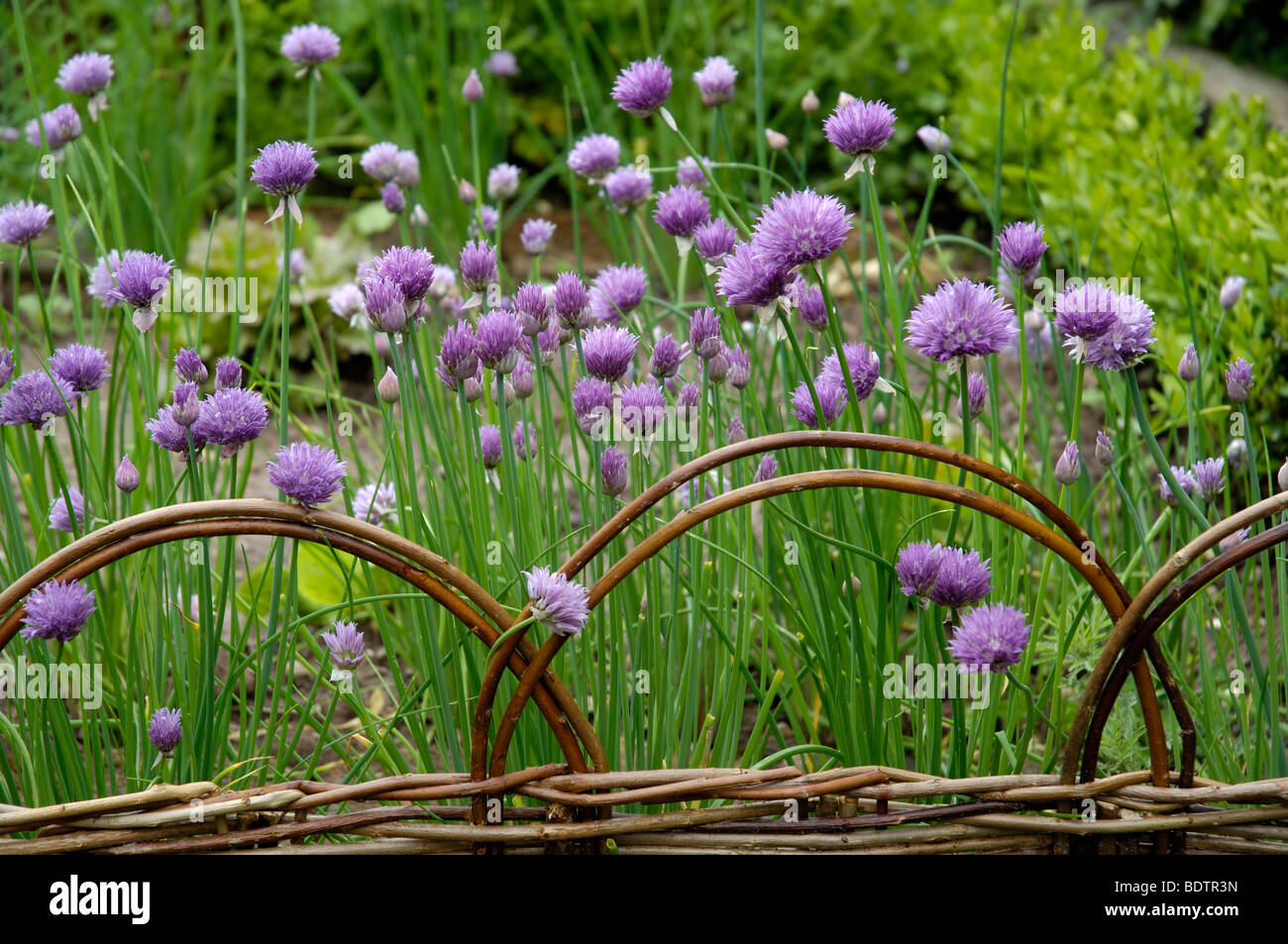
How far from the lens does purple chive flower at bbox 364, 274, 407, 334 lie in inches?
41.9

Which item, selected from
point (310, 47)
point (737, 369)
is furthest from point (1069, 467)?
point (310, 47)

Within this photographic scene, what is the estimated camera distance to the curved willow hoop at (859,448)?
92cm

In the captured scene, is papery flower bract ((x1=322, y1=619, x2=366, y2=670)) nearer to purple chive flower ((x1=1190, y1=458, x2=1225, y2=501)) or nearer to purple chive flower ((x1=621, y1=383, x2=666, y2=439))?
purple chive flower ((x1=621, y1=383, x2=666, y2=439))

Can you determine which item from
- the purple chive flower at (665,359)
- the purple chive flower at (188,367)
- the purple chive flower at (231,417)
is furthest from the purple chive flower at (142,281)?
the purple chive flower at (665,359)

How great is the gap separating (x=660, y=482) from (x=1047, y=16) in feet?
10.9

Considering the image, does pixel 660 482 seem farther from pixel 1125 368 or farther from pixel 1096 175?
pixel 1096 175

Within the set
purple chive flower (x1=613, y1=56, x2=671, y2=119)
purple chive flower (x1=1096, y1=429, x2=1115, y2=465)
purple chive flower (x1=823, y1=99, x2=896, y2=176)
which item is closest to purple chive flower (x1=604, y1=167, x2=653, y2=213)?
purple chive flower (x1=613, y1=56, x2=671, y2=119)

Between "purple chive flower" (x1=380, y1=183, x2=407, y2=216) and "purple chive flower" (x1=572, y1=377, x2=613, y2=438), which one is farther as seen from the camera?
"purple chive flower" (x1=380, y1=183, x2=407, y2=216)

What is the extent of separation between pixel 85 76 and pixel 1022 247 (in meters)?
1.26

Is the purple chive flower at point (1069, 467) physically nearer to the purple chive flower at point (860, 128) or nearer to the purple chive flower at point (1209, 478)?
the purple chive flower at point (1209, 478)

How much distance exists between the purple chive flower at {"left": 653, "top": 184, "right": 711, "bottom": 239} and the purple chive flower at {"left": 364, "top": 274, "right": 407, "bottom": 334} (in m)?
0.36

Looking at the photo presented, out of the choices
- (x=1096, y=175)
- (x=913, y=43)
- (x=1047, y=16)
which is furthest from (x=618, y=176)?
(x=1047, y=16)

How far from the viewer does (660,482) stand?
92 cm

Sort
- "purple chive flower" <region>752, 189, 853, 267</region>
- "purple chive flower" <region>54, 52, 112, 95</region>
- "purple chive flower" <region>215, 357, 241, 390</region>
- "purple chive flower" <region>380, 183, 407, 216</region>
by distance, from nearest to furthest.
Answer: "purple chive flower" <region>752, 189, 853, 267</region> → "purple chive flower" <region>215, 357, 241, 390</region> → "purple chive flower" <region>54, 52, 112, 95</region> → "purple chive flower" <region>380, 183, 407, 216</region>
